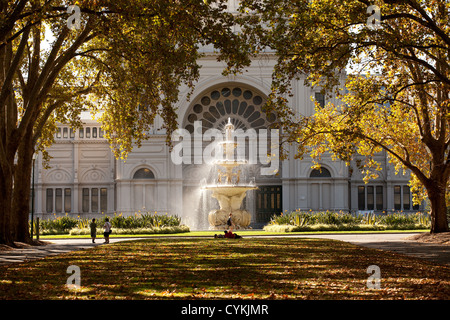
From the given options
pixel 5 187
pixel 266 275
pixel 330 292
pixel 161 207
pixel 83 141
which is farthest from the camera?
pixel 83 141

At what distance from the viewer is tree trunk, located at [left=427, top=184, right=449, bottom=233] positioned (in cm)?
2586

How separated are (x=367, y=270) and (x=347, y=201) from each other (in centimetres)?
3808

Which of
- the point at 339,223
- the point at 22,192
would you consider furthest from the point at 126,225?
the point at 22,192

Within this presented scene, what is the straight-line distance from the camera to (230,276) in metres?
12.0

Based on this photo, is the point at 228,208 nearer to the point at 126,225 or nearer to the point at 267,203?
the point at 126,225

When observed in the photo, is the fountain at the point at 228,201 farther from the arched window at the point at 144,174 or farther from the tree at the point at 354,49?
the arched window at the point at 144,174

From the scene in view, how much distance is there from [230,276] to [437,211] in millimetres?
16743

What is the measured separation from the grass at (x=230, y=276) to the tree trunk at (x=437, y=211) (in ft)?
29.9

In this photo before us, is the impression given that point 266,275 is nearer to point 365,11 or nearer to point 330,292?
point 330,292

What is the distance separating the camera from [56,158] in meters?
53.9

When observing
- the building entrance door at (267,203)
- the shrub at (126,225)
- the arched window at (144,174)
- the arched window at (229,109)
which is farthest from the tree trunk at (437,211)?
the arched window at (144,174)

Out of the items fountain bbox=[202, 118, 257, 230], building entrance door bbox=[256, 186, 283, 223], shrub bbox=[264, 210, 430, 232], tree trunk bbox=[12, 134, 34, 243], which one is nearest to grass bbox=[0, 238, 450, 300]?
tree trunk bbox=[12, 134, 34, 243]

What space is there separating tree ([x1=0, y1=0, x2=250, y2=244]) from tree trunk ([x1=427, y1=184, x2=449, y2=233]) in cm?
1117
